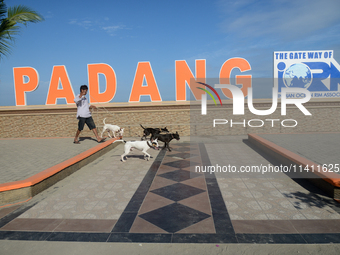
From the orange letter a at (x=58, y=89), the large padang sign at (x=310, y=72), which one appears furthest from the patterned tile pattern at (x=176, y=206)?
the large padang sign at (x=310, y=72)

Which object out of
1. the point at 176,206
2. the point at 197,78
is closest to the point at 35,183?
the point at 176,206

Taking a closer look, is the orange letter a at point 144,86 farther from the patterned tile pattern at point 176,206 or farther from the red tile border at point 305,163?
the patterned tile pattern at point 176,206

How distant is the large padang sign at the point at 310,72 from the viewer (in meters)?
16.3

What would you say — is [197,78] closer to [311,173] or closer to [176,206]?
[311,173]

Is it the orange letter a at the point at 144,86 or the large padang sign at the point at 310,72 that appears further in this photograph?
the large padang sign at the point at 310,72

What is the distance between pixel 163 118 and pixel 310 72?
35.0 feet

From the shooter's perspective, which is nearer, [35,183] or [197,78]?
[35,183]

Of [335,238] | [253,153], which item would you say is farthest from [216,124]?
[335,238]

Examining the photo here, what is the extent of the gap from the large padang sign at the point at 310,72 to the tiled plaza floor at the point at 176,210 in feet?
40.2

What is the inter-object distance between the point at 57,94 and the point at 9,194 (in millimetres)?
12477

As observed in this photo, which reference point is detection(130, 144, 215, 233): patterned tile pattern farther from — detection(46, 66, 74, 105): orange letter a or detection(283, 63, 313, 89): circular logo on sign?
detection(283, 63, 313, 89): circular logo on sign

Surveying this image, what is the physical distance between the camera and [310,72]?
1636 centimetres

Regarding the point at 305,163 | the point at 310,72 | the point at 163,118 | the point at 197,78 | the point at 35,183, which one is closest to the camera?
the point at 35,183

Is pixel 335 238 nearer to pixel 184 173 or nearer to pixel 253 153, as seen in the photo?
pixel 184 173
